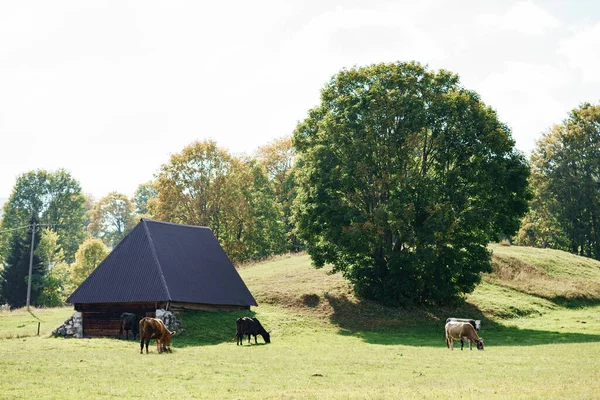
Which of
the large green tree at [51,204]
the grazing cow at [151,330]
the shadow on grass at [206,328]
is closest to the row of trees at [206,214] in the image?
the large green tree at [51,204]

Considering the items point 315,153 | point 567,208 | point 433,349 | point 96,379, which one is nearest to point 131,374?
point 96,379

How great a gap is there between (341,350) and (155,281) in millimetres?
12940

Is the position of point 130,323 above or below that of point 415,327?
above

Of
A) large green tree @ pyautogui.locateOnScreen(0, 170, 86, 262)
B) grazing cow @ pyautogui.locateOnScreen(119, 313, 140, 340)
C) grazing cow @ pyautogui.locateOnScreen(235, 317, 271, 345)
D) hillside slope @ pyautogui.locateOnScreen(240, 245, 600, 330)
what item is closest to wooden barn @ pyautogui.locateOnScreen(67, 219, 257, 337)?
grazing cow @ pyautogui.locateOnScreen(119, 313, 140, 340)

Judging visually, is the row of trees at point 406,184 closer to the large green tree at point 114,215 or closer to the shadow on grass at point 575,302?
the shadow on grass at point 575,302

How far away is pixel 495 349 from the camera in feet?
101

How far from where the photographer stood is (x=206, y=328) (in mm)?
36969

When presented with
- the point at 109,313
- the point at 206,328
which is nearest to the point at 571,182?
the point at 206,328

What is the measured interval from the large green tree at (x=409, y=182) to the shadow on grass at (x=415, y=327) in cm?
131

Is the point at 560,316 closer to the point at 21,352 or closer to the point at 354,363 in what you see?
the point at 354,363

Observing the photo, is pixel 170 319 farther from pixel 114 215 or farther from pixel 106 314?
pixel 114 215

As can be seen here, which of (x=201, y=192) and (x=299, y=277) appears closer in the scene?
(x=299, y=277)

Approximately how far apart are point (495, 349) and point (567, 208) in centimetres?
4741

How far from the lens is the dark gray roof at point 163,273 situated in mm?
38125
